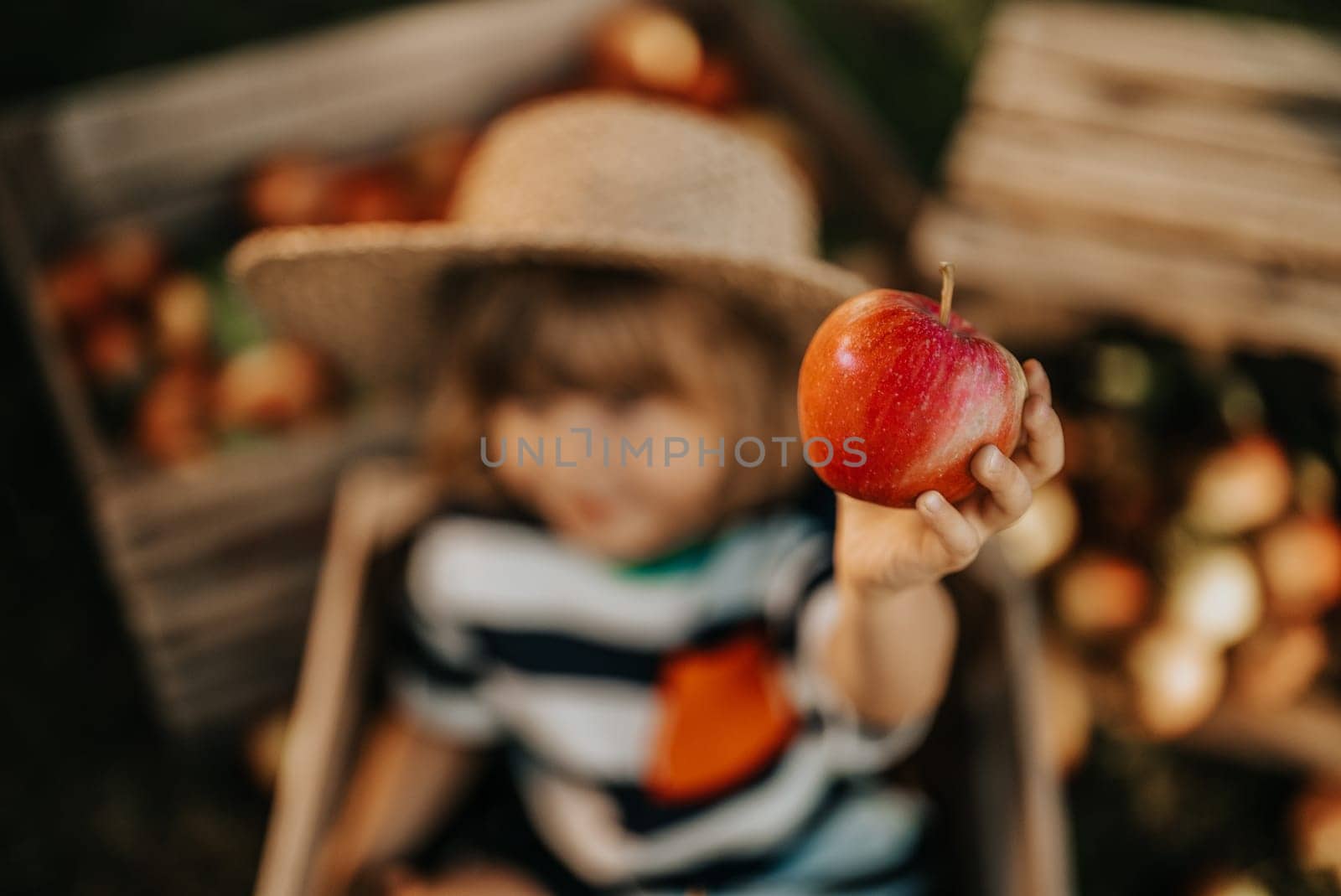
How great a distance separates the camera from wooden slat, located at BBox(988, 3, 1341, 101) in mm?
1209

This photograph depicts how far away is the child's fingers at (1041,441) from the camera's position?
1.89 ft

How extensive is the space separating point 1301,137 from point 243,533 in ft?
4.57

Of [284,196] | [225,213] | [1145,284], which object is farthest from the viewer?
[225,213]

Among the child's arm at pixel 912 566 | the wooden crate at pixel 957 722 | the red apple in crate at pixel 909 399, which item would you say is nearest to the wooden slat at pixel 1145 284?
the wooden crate at pixel 957 722

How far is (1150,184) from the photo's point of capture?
1090 mm

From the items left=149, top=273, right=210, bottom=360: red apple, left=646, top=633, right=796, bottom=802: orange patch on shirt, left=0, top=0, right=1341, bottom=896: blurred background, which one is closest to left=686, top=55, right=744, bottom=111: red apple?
left=0, top=0, right=1341, bottom=896: blurred background

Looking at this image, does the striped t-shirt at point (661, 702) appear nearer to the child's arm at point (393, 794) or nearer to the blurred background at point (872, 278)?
Result: the child's arm at point (393, 794)

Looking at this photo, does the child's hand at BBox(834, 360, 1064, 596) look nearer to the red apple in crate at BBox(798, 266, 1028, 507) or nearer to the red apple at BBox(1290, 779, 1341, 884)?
the red apple in crate at BBox(798, 266, 1028, 507)

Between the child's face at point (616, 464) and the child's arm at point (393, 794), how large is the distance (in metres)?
0.37

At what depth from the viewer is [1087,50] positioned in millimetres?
1240

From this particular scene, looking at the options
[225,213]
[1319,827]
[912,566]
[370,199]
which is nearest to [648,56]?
[370,199]

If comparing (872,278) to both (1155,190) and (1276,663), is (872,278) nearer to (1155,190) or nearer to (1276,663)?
(1155,190)

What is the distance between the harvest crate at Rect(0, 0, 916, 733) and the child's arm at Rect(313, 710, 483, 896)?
1.22 feet

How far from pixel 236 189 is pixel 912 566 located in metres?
1.59
